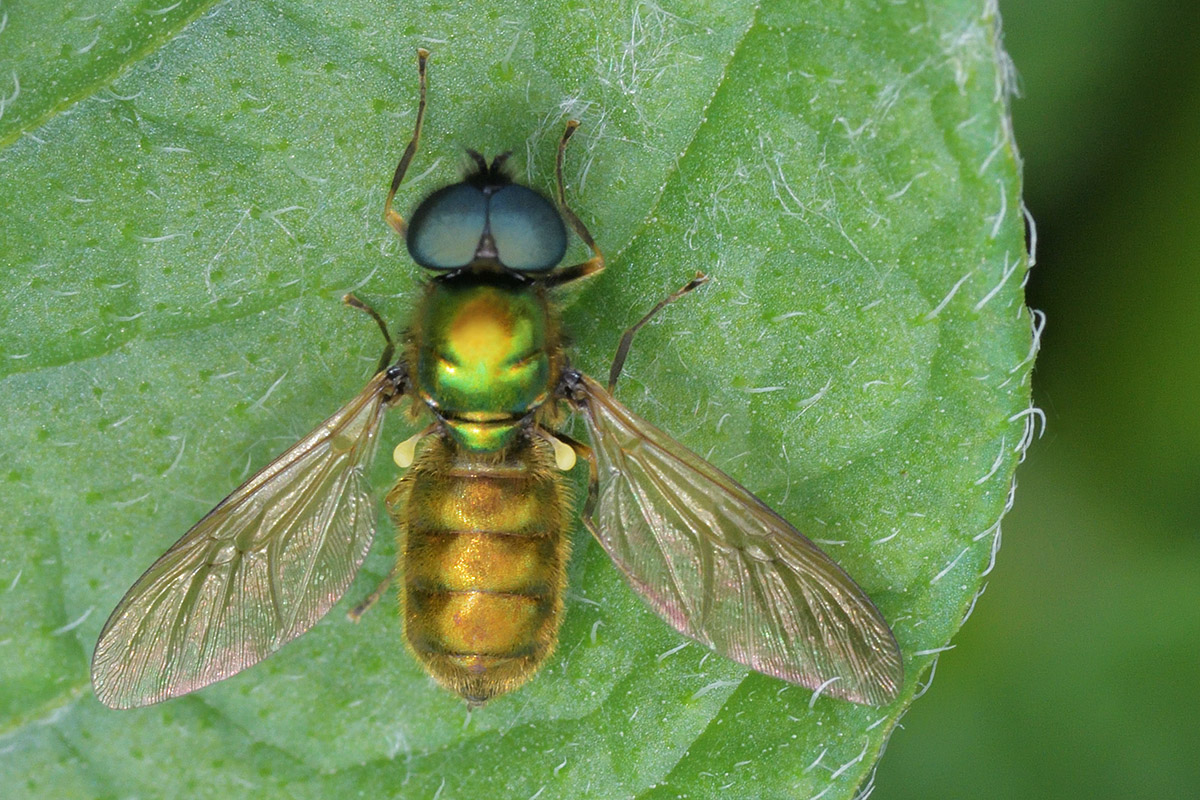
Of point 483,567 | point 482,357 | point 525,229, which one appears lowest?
point 483,567

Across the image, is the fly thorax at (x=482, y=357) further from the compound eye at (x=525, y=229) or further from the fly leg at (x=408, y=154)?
the fly leg at (x=408, y=154)

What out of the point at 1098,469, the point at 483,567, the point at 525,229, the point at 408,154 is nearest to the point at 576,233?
the point at 525,229

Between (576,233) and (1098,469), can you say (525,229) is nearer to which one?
(576,233)

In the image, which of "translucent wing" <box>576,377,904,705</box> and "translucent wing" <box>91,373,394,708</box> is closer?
"translucent wing" <box>576,377,904,705</box>

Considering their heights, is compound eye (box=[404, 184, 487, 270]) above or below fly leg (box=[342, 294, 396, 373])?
above

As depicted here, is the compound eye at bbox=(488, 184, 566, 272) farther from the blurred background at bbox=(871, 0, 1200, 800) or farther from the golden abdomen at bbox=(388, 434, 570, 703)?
the blurred background at bbox=(871, 0, 1200, 800)

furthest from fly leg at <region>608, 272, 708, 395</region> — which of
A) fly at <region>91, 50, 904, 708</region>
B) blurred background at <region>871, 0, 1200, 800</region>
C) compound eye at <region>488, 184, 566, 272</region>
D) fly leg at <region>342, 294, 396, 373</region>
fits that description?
blurred background at <region>871, 0, 1200, 800</region>
